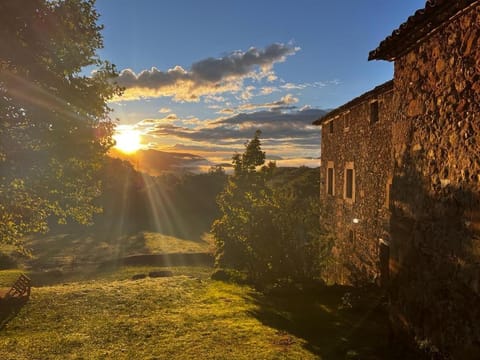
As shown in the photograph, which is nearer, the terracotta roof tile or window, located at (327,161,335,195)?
the terracotta roof tile

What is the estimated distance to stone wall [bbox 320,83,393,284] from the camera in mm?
13367

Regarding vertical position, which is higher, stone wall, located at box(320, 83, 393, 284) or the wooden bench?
stone wall, located at box(320, 83, 393, 284)

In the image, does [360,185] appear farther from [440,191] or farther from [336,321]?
[440,191]

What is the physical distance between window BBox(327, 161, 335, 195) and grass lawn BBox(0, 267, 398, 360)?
6.56 m

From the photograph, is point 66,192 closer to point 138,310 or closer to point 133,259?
point 138,310

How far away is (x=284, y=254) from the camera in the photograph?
49.7 ft

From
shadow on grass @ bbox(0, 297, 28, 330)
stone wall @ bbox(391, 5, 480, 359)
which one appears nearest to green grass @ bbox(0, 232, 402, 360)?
shadow on grass @ bbox(0, 297, 28, 330)

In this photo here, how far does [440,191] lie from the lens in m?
5.55

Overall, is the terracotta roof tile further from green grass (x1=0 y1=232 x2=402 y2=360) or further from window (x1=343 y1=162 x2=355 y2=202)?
window (x1=343 y1=162 x2=355 y2=202)

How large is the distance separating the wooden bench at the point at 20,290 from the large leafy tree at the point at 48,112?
310 centimetres

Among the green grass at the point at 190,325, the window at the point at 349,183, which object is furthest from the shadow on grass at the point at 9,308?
the window at the point at 349,183

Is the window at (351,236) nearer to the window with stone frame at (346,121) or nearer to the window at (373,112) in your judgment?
the window with stone frame at (346,121)

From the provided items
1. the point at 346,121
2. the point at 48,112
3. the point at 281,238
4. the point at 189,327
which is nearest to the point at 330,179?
the point at 346,121

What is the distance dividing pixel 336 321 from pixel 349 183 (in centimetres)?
760
